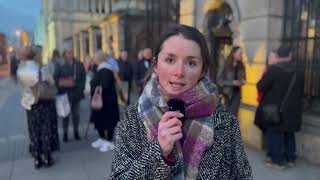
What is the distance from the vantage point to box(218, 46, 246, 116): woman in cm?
601

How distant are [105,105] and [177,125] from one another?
5.04 metres

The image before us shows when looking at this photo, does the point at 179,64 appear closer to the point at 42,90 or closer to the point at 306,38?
the point at 42,90

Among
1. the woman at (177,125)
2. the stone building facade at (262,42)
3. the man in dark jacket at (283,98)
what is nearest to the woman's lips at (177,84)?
the woman at (177,125)

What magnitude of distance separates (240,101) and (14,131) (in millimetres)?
5171

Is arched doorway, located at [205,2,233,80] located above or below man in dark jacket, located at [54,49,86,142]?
above

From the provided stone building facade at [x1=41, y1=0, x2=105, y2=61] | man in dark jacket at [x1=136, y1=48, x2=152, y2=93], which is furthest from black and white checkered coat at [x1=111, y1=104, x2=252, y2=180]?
stone building facade at [x1=41, y1=0, x2=105, y2=61]

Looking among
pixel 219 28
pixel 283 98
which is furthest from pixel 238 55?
pixel 219 28

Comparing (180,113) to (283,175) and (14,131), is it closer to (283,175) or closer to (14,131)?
(283,175)

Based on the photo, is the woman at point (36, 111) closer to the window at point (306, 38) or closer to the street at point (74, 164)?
the street at point (74, 164)

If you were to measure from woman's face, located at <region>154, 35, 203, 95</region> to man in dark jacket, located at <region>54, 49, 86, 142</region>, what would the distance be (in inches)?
214

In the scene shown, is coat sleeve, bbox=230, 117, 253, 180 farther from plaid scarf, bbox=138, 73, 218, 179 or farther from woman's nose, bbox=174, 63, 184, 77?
woman's nose, bbox=174, 63, 184, 77

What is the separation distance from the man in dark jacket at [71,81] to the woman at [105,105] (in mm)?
627

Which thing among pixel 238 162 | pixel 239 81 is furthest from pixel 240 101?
pixel 238 162

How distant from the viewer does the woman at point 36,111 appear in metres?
5.00
